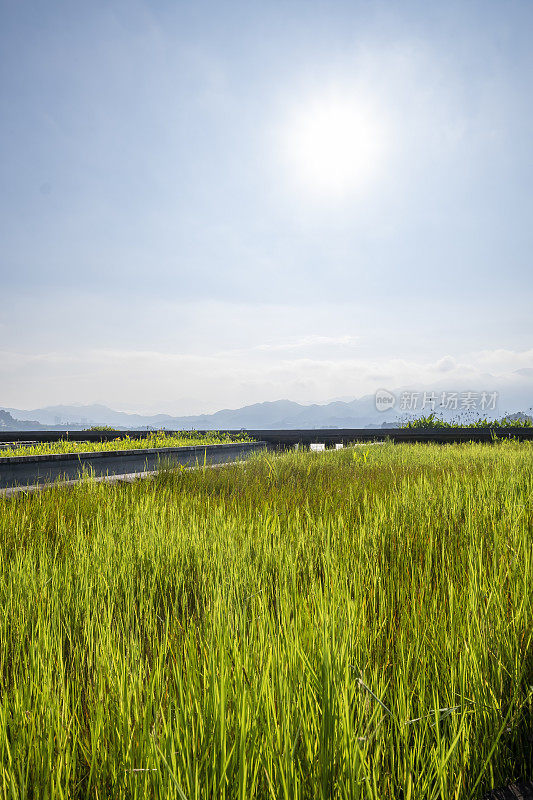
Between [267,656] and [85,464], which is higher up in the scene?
[267,656]

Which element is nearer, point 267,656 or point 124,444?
point 267,656

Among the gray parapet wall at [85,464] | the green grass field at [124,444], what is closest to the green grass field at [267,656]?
the gray parapet wall at [85,464]

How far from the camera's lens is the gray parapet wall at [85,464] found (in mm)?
6902

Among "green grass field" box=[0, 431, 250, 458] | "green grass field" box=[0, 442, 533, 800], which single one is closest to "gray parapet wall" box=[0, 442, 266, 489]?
"green grass field" box=[0, 431, 250, 458]

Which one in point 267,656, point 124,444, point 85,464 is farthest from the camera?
point 124,444

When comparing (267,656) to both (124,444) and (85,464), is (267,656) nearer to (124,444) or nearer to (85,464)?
(85,464)

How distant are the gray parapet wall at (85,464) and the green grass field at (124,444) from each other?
0.47 m

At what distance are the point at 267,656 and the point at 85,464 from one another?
25.2 ft

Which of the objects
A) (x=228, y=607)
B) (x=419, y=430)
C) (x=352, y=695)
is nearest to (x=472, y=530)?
(x=228, y=607)

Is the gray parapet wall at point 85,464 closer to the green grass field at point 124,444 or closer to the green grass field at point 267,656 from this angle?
the green grass field at point 124,444

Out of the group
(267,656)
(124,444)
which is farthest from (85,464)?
(267,656)

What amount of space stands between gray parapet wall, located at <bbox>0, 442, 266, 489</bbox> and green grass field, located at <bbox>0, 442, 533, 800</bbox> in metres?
3.10

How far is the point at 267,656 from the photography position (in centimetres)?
142

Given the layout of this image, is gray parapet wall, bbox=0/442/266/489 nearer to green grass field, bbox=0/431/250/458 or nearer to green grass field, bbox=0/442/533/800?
green grass field, bbox=0/431/250/458
